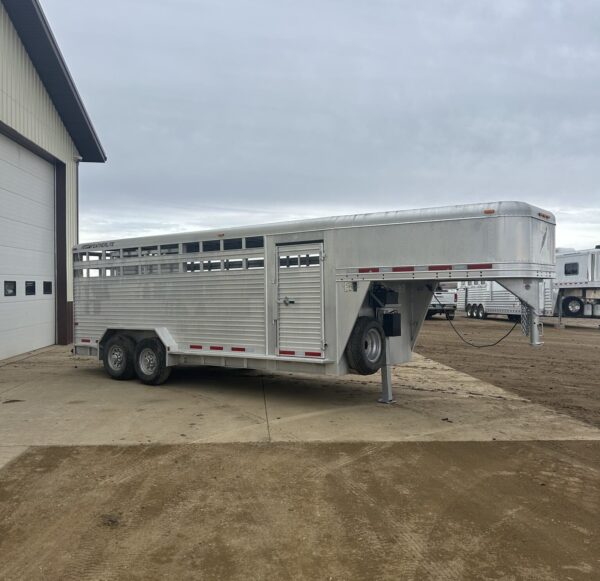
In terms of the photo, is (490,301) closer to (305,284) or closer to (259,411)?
(305,284)

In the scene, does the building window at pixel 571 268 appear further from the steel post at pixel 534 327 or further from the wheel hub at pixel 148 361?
the wheel hub at pixel 148 361

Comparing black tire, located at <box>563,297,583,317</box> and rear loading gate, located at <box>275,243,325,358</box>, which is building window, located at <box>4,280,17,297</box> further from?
black tire, located at <box>563,297,583,317</box>

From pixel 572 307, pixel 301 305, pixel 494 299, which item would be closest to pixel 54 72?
pixel 301 305

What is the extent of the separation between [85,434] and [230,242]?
3727mm

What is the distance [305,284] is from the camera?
8.20 metres

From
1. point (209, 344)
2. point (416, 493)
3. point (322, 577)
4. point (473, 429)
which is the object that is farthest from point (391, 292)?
point (322, 577)

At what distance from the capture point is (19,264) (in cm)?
1495

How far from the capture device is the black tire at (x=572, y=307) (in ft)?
83.4

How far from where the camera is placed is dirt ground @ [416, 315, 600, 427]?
30.4 feet

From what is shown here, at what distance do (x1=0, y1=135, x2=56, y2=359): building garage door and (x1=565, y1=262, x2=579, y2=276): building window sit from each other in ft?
71.0

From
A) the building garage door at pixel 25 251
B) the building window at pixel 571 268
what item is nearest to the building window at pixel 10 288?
the building garage door at pixel 25 251

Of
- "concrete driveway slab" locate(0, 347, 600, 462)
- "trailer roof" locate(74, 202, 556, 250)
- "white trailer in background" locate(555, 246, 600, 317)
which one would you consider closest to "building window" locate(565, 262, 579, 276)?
"white trailer in background" locate(555, 246, 600, 317)

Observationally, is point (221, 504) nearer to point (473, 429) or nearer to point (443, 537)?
point (443, 537)

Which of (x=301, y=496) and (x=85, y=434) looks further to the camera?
(x=85, y=434)
